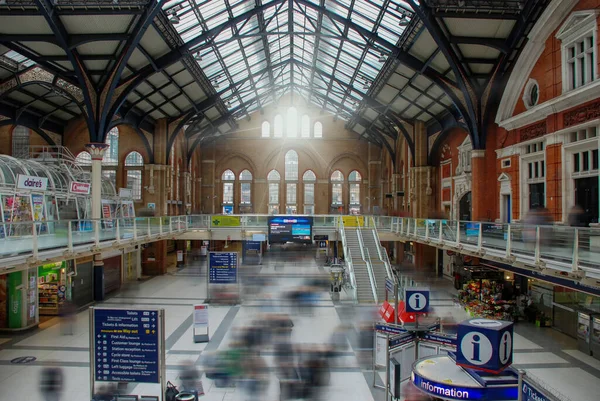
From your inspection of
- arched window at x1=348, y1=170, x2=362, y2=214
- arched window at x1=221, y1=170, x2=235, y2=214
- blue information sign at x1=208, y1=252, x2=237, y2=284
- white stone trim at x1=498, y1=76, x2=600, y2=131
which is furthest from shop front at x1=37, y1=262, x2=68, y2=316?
arched window at x1=348, y1=170, x2=362, y2=214

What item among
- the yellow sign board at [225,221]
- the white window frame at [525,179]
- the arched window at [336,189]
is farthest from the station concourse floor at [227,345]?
the arched window at [336,189]

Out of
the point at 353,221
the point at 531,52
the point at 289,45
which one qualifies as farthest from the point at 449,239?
the point at 289,45

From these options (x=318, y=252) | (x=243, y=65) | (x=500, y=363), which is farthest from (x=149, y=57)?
(x=318, y=252)

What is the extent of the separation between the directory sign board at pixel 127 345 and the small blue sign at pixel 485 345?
4521 millimetres

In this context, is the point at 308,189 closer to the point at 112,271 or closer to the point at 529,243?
the point at 112,271

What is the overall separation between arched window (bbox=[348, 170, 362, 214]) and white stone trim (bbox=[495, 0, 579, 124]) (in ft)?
84.2

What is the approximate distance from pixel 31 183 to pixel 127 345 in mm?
12394

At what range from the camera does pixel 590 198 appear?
14609mm

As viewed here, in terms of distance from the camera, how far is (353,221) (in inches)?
1083

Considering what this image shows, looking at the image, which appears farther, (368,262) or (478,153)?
Result: (368,262)

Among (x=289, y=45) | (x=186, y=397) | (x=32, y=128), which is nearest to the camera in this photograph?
(x=186, y=397)

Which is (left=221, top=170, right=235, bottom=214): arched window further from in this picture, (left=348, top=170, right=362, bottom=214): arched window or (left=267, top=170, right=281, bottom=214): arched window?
(left=348, top=170, right=362, bottom=214): arched window

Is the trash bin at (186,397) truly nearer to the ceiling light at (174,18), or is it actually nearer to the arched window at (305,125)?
the ceiling light at (174,18)

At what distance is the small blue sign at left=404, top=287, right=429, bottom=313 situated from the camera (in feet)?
33.6
